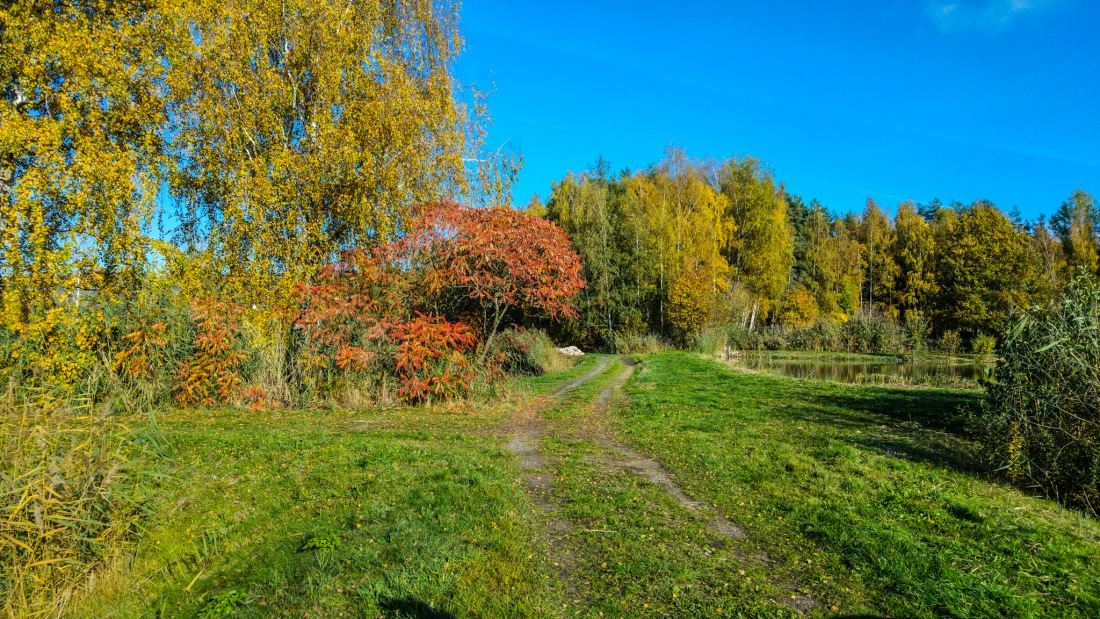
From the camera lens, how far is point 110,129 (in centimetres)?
1084

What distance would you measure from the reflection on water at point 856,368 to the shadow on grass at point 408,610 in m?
17.5

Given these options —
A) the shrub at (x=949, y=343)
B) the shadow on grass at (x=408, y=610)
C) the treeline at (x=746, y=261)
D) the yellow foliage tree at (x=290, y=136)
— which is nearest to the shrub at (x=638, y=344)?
the treeline at (x=746, y=261)

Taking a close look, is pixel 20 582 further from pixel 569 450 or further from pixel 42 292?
pixel 42 292

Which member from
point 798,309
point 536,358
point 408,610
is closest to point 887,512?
point 408,610

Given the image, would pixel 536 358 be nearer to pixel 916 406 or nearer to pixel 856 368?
pixel 916 406

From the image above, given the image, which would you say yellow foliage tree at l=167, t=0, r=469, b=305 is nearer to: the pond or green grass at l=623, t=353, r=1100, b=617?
green grass at l=623, t=353, r=1100, b=617

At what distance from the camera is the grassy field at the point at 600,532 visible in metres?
3.47

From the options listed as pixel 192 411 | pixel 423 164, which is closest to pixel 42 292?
pixel 192 411

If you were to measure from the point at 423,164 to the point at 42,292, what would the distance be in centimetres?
748

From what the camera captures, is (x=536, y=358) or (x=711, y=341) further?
(x=711, y=341)

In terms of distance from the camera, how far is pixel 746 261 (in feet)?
132

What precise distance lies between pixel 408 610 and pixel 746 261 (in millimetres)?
39989

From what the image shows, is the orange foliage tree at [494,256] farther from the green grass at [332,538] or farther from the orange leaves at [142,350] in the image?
the orange leaves at [142,350]

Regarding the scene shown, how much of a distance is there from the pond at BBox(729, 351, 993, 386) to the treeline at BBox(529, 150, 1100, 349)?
5499 millimetres
